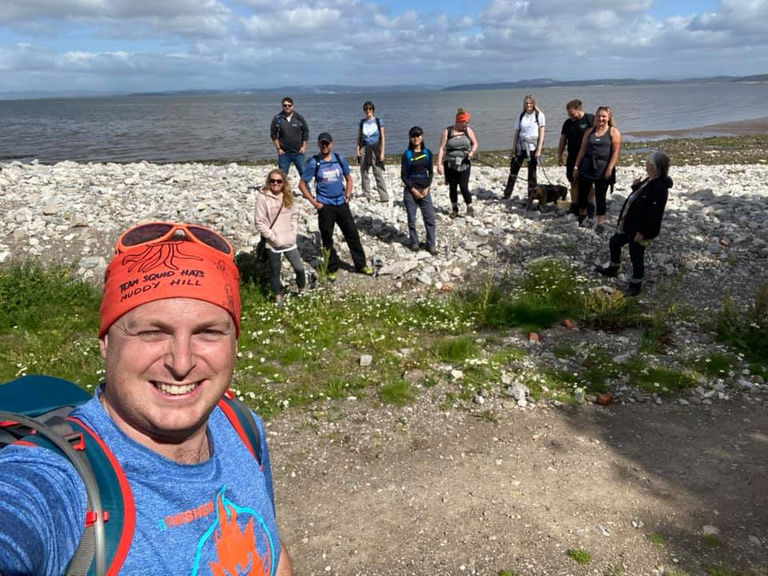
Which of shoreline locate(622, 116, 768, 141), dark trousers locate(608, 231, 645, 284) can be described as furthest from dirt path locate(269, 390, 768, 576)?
shoreline locate(622, 116, 768, 141)

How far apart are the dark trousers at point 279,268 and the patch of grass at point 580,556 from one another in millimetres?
6257

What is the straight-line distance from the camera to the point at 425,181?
10.9 metres

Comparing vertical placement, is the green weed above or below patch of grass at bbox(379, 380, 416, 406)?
below

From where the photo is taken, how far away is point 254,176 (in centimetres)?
1812

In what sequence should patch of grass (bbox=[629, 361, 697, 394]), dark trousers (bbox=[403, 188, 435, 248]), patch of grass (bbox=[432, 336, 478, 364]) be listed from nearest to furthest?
patch of grass (bbox=[629, 361, 697, 394]) → patch of grass (bbox=[432, 336, 478, 364]) → dark trousers (bbox=[403, 188, 435, 248])

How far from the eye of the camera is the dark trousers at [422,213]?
11.1 metres

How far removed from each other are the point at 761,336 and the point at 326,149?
25.5 ft

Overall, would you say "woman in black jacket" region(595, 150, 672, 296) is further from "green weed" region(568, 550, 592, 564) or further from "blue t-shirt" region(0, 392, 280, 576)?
"blue t-shirt" region(0, 392, 280, 576)

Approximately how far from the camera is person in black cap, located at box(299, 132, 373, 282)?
985 centimetres

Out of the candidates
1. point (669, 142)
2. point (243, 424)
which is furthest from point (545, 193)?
point (669, 142)

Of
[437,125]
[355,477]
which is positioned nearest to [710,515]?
[355,477]

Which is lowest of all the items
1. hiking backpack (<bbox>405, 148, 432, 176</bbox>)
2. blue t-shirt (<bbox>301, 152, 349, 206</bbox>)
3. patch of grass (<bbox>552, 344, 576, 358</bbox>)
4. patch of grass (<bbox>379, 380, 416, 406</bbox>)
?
patch of grass (<bbox>379, 380, 416, 406</bbox>)

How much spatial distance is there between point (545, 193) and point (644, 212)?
17.0ft

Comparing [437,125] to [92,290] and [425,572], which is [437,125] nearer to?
[92,290]
